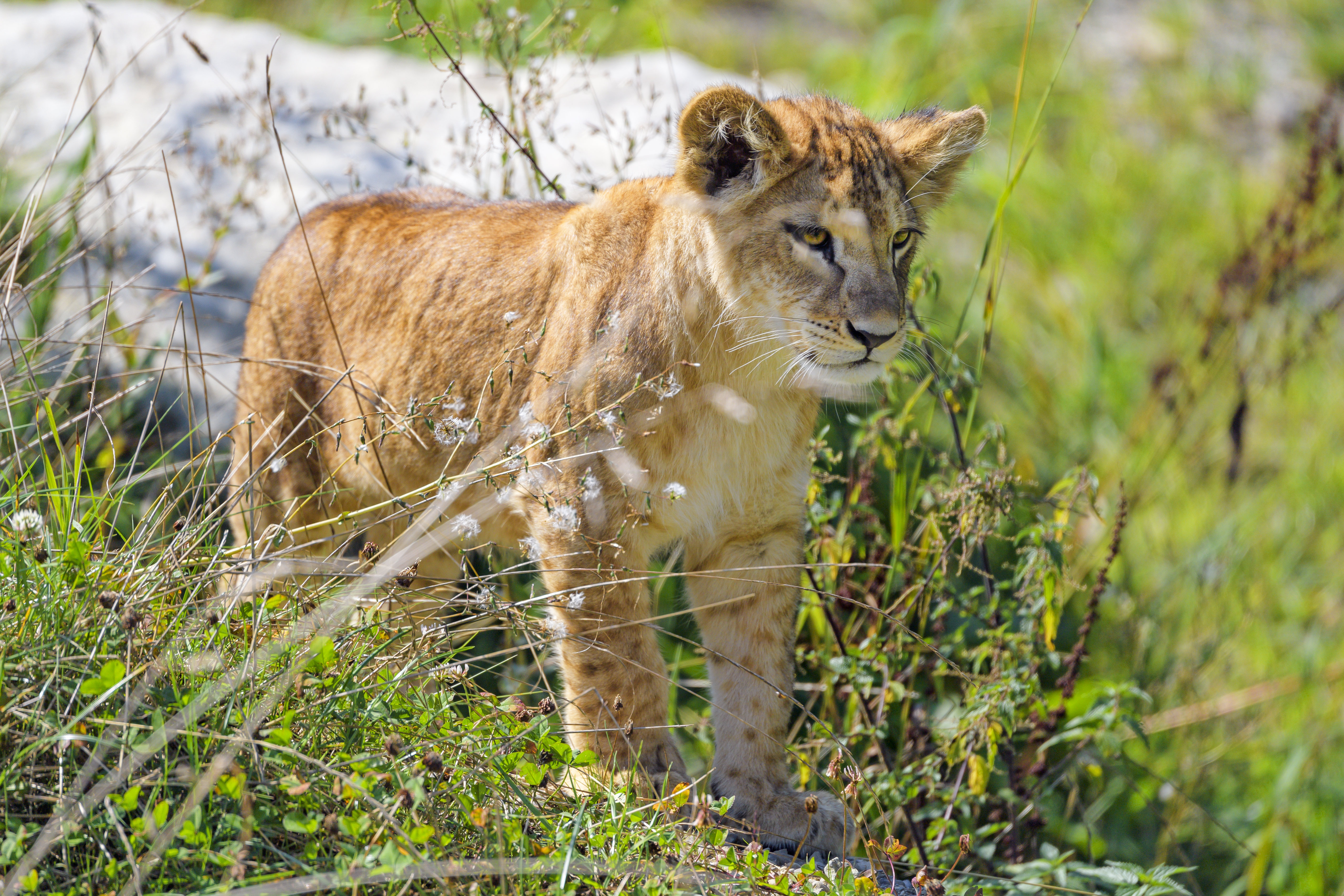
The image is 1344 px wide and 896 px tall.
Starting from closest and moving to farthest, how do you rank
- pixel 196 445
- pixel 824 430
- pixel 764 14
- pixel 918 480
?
pixel 824 430
pixel 918 480
pixel 196 445
pixel 764 14

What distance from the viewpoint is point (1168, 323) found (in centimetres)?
766

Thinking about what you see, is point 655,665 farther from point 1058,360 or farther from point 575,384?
point 1058,360

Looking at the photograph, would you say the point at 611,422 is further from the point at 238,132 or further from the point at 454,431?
the point at 238,132

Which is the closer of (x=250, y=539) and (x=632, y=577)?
(x=250, y=539)

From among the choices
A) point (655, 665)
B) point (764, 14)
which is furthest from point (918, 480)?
point (764, 14)

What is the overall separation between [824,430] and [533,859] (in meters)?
1.52

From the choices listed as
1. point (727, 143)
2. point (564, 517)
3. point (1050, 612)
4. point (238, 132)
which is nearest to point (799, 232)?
point (727, 143)

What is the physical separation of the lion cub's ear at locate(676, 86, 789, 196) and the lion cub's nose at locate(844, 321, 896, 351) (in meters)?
0.44

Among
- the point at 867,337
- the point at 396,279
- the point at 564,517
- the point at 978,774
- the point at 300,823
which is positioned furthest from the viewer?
the point at 396,279

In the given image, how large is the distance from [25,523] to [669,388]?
4.60 ft

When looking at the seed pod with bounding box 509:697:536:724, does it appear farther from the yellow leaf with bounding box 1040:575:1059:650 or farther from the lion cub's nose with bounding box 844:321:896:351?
the yellow leaf with bounding box 1040:575:1059:650

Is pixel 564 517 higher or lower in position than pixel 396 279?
lower

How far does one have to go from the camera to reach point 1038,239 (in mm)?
7668

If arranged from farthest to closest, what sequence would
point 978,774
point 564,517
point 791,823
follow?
point 978,774 < point 791,823 < point 564,517
